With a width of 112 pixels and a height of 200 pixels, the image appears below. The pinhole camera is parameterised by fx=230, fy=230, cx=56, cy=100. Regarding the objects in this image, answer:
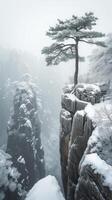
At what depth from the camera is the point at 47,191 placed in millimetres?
13227

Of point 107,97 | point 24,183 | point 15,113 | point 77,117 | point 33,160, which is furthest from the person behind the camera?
point 15,113

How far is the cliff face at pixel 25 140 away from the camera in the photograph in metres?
52.7

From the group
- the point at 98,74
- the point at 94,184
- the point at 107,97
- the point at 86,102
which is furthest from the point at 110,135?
the point at 98,74

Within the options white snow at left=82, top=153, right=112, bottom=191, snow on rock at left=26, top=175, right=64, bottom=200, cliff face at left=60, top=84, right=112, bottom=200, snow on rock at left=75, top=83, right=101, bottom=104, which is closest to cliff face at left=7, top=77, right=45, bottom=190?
cliff face at left=60, top=84, right=112, bottom=200

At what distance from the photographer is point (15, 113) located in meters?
63.3

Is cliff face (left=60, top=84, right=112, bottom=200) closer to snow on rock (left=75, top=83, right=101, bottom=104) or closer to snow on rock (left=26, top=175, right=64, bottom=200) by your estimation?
snow on rock (left=75, top=83, right=101, bottom=104)

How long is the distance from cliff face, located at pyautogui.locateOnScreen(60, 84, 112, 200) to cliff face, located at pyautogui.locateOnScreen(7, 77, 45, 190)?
33351mm

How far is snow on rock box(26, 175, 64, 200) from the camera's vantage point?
1258 cm

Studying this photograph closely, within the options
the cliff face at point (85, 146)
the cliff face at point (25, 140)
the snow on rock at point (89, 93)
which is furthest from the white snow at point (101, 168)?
the cliff face at point (25, 140)

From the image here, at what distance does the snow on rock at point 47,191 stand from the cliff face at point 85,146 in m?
1.11

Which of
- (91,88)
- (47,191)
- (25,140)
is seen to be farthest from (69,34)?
(25,140)

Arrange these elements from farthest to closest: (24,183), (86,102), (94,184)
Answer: (24,183)
(86,102)
(94,184)

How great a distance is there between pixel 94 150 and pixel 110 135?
1.32 metres

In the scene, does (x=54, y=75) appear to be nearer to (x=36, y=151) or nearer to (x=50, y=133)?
(x=50, y=133)
